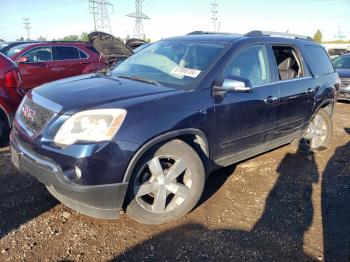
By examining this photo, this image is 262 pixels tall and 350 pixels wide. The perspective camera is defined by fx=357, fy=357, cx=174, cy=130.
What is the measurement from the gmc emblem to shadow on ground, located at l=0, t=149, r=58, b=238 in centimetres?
91

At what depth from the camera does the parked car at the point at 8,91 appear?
5.29m

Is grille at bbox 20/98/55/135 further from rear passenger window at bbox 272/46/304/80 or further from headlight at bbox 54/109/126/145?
rear passenger window at bbox 272/46/304/80

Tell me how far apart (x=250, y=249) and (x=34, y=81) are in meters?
6.84

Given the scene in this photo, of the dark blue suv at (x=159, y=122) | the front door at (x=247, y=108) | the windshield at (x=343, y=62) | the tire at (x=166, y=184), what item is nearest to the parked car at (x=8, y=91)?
the dark blue suv at (x=159, y=122)

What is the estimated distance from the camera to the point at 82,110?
292cm

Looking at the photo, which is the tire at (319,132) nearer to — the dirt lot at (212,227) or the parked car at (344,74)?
the dirt lot at (212,227)

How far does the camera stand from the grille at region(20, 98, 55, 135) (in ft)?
10.1

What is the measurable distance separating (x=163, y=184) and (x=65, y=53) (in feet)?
22.4

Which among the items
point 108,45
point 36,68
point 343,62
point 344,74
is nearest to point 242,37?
point 36,68

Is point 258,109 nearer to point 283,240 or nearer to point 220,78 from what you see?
point 220,78

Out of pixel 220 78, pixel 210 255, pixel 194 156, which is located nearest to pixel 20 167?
pixel 194 156

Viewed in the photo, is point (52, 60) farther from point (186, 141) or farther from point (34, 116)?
point (186, 141)

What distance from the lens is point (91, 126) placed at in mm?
2879

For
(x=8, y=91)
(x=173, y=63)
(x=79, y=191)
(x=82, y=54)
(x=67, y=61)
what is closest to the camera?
(x=79, y=191)
